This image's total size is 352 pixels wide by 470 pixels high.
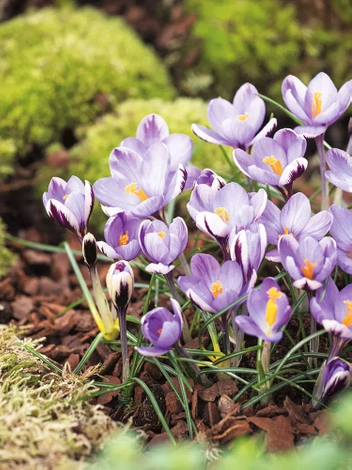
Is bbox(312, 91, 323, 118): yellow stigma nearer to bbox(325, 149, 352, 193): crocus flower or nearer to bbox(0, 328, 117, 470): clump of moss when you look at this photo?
bbox(325, 149, 352, 193): crocus flower

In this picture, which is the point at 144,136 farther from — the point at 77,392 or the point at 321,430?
the point at 321,430

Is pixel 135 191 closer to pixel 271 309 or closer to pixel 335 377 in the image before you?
pixel 271 309

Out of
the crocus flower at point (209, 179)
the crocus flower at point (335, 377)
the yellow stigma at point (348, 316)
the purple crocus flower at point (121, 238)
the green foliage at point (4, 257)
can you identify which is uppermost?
the crocus flower at point (209, 179)

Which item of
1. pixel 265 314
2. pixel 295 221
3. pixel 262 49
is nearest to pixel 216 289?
pixel 265 314

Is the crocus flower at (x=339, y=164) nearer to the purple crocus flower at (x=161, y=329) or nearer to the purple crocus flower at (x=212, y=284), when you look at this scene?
the purple crocus flower at (x=212, y=284)

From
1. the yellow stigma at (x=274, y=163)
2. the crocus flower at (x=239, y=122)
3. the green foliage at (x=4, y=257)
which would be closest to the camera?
the yellow stigma at (x=274, y=163)

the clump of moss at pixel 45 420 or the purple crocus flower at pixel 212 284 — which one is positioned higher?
the purple crocus flower at pixel 212 284

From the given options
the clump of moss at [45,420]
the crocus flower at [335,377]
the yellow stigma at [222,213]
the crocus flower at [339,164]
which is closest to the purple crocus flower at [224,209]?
the yellow stigma at [222,213]
